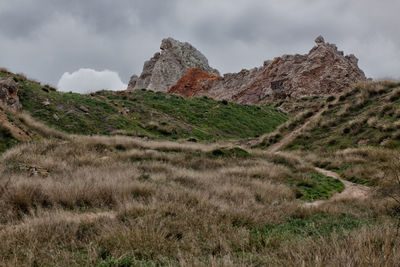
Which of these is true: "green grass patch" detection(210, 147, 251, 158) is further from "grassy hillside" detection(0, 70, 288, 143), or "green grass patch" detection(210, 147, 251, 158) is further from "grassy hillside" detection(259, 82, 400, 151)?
"grassy hillside" detection(0, 70, 288, 143)

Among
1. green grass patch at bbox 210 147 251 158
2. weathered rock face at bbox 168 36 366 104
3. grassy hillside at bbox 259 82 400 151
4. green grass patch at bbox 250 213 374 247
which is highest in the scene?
weathered rock face at bbox 168 36 366 104

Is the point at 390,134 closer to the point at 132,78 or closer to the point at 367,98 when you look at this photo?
the point at 367,98

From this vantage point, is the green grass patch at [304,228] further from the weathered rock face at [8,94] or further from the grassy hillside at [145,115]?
the weathered rock face at [8,94]

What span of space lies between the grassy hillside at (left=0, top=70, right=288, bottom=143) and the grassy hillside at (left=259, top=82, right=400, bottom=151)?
7.65 meters

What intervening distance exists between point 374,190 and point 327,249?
18.4 feet

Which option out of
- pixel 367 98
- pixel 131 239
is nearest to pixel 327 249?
pixel 131 239

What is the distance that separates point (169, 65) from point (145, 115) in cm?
3988

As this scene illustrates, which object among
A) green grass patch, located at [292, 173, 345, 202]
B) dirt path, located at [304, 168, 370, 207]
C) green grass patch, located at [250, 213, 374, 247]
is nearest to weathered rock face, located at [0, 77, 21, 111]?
green grass patch, located at [292, 173, 345, 202]

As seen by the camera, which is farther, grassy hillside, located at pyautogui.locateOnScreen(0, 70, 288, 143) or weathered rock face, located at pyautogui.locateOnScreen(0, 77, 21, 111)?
grassy hillside, located at pyautogui.locateOnScreen(0, 70, 288, 143)

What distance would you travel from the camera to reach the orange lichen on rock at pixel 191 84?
58.5m

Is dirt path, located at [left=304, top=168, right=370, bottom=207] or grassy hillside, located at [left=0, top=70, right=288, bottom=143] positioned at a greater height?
grassy hillside, located at [left=0, top=70, right=288, bottom=143]

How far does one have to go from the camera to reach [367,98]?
1641 centimetres

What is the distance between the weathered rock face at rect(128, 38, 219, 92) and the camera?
60031mm

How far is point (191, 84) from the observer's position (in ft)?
196
